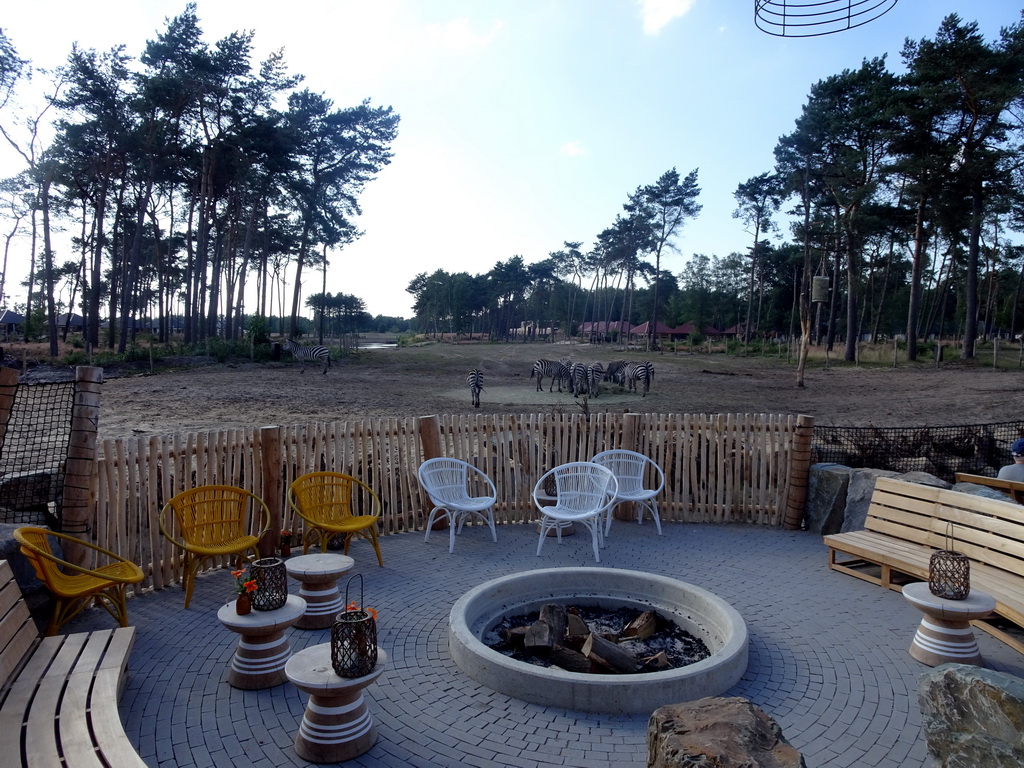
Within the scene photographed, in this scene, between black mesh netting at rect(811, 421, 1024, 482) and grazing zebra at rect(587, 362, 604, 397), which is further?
grazing zebra at rect(587, 362, 604, 397)

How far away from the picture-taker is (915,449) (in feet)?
25.4

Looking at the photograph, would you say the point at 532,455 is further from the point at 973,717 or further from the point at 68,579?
the point at 973,717

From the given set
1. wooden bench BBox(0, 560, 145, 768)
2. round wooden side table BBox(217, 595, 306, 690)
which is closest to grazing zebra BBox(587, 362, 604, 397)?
round wooden side table BBox(217, 595, 306, 690)

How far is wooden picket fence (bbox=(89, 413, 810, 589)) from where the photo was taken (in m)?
6.11

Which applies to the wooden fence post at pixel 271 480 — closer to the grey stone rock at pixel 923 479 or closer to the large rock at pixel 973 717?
the large rock at pixel 973 717

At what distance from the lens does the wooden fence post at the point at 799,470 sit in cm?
696

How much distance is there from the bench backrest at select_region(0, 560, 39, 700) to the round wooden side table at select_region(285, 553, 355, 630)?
1.46 meters

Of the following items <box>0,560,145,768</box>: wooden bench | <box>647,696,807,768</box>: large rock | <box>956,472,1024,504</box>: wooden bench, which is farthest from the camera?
<box>956,472,1024,504</box>: wooden bench

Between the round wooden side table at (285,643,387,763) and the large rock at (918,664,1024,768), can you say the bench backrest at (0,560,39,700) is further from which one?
the large rock at (918,664,1024,768)

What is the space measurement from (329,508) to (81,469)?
1944 millimetres

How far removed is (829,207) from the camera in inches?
1612

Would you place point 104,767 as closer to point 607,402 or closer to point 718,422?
point 718,422

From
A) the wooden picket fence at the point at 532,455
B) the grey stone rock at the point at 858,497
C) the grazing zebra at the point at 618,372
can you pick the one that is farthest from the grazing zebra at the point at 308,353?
the grey stone rock at the point at 858,497

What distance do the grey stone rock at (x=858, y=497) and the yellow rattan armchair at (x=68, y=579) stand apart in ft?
20.3
